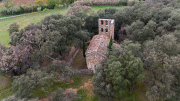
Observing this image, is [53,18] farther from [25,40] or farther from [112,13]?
[112,13]

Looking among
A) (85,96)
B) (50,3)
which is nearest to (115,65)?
(85,96)

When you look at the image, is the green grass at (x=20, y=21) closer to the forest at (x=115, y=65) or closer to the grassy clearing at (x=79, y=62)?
the forest at (x=115, y=65)

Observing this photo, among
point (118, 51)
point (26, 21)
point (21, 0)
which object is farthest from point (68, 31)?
point (21, 0)

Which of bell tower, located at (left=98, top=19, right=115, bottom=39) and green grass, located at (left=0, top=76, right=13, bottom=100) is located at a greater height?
bell tower, located at (left=98, top=19, right=115, bottom=39)

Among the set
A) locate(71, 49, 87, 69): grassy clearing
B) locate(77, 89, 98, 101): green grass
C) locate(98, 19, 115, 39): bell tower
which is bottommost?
locate(77, 89, 98, 101): green grass

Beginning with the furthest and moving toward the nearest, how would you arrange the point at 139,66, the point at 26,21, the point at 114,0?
the point at 114,0 < the point at 26,21 < the point at 139,66

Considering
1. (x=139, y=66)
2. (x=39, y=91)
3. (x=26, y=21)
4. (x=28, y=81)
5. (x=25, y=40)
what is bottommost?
(x=39, y=91)

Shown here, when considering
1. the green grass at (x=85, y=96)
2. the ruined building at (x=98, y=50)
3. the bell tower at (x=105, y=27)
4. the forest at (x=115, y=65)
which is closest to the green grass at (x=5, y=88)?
the forest at (x=115, y=65)

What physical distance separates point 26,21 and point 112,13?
34.0 metres

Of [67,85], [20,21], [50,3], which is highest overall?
[50,3]

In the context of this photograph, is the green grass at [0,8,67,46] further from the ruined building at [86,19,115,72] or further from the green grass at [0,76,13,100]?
the ruined building at [86,19,115,72]

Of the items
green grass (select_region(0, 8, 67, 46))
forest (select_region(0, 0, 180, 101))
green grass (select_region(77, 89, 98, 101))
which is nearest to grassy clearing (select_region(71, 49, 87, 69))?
forest (select_region(0, 0, 180, 101))

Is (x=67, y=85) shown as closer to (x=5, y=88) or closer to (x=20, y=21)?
(x=5, y=88)

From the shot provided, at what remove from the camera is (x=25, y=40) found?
21344 mm
